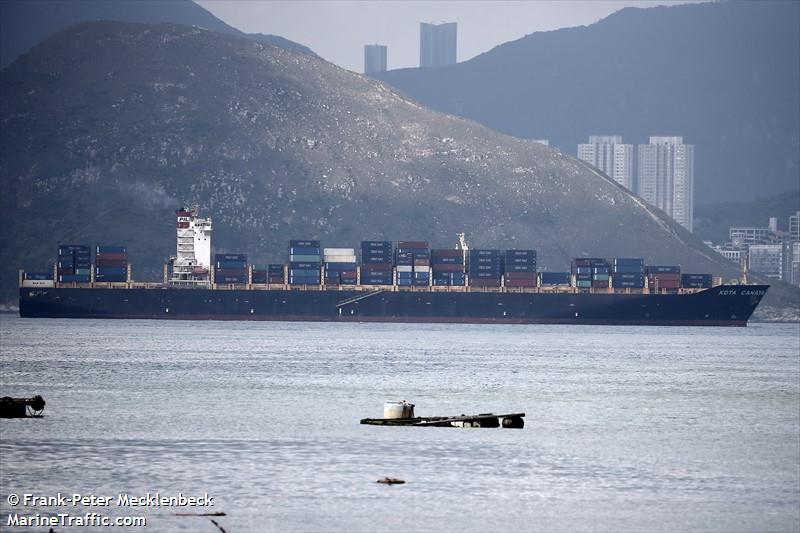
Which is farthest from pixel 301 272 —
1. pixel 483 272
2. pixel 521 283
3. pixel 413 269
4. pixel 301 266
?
pixel 521 283

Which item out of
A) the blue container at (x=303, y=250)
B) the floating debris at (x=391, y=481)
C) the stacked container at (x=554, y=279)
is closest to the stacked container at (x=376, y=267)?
the blue container at (x=303, y=250)

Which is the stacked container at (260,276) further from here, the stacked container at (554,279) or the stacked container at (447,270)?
the stacked container at (554,279)

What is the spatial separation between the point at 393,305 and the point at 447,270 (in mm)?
7479

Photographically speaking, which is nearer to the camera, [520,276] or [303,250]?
[520,276]

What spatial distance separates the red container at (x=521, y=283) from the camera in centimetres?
17762

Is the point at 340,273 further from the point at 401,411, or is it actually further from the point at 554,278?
Result: the point at 401,411

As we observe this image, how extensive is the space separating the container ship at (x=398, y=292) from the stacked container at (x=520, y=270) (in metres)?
0.12

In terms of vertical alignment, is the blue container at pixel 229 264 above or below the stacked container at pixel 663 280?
above

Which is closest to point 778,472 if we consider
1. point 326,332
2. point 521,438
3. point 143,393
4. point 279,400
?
point 521,438

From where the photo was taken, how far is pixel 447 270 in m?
180

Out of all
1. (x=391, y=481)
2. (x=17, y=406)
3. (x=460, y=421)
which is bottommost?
(x=391, y=481)

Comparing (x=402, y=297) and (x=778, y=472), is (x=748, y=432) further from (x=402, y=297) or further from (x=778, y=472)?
(x=402, y=297)

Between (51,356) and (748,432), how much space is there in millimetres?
57893

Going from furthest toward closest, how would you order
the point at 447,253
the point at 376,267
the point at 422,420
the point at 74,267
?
the point at 447,253 < the point at 376,267 < the point at 74,267 < the point at 422,420
